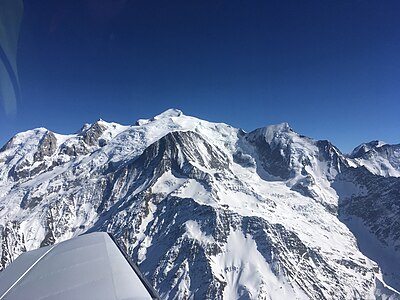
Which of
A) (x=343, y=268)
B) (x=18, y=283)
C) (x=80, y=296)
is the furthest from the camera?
(x=343, y=268)

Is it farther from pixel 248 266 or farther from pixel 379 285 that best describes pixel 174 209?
pixel 379 285

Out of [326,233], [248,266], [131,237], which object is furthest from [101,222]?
[326,233]

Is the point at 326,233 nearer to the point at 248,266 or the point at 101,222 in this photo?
the point at 248,266

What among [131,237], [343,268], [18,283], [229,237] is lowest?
[343,268]

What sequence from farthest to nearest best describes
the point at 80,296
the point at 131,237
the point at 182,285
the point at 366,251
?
the point at 366,251 < the point at 131,237 < the point at 182,285 < the point at 80,296

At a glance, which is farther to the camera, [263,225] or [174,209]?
[174,209]

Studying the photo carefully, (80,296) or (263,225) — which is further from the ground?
(263,225)

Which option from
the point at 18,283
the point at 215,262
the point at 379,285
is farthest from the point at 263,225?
the point at 18,283

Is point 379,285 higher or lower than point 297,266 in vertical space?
lower

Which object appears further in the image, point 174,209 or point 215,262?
point 174,209
